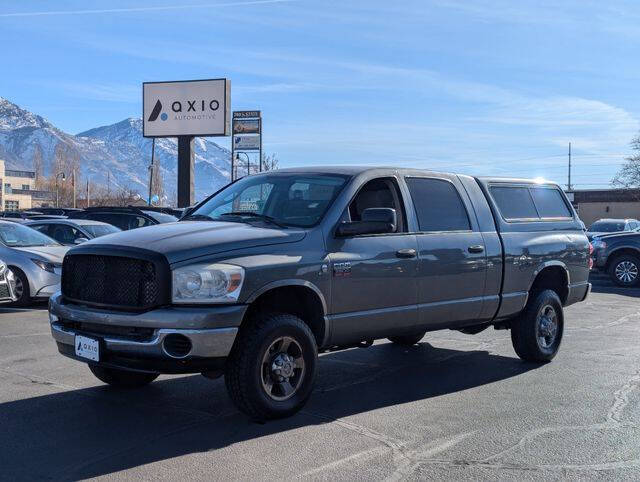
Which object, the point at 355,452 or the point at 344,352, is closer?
the point at 355,452

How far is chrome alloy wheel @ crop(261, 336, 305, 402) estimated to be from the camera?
5.52m

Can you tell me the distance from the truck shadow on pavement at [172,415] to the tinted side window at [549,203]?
180 cm

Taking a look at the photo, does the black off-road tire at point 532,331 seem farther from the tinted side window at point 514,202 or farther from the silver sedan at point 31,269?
the silver sedan at point 31,269

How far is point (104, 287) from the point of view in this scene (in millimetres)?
5461

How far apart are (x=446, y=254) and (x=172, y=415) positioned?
2.84m

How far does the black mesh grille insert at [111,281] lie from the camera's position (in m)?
5.21

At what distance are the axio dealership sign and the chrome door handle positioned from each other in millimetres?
23804

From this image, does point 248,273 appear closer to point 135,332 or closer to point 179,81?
point 135,332

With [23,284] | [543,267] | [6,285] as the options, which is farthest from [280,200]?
[23,284]

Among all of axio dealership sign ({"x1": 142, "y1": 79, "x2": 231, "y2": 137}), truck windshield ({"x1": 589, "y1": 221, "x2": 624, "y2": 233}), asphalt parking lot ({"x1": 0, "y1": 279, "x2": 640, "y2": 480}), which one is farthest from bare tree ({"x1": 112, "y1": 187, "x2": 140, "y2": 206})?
asphalt parking lot ({"x1": 0, "y1": 279, "x2": 640, "y2": 480})

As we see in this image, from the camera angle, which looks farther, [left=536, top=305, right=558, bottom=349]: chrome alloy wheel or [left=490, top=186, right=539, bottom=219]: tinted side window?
[left=536, top=305, right=558, bottom=349]: chrome alloy wheel

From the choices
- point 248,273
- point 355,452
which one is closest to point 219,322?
point 248,273

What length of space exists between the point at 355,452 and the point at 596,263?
14.5m

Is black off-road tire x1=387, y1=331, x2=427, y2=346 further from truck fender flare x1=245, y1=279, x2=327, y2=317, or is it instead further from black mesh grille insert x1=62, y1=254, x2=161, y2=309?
black mesh grille insert x1=62, y1=254, x2=161, y2=309
